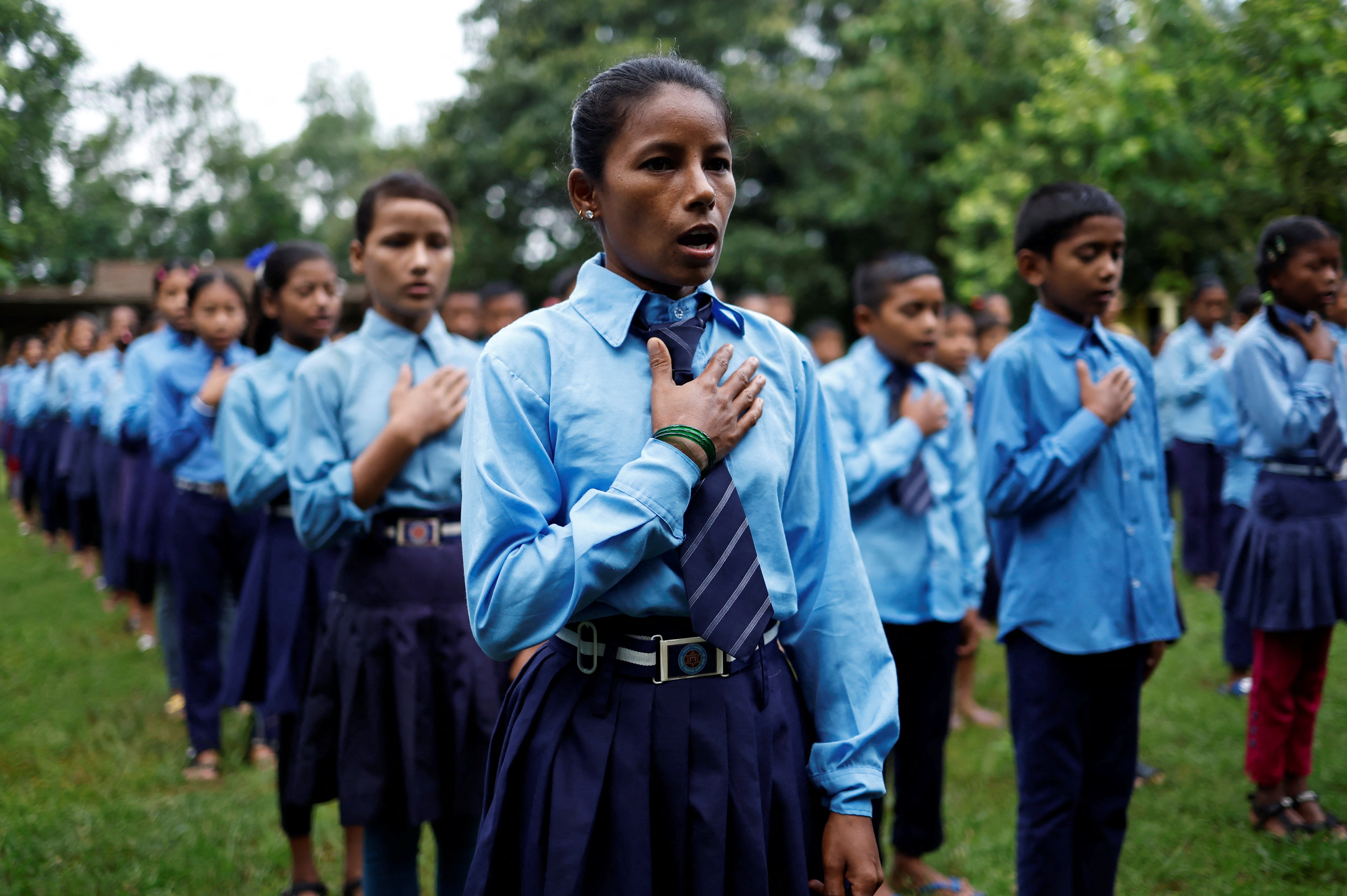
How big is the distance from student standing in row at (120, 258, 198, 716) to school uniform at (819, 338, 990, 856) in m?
3.43

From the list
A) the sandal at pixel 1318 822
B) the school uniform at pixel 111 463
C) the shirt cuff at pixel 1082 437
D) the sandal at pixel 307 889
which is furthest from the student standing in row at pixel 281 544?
the sandal at pixel 1318 822

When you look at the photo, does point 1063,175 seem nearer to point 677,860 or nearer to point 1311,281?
point 1311,281

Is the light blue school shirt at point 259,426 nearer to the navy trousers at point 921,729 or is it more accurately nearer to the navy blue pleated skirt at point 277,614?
the navy blue pleated skirt at point 277,614

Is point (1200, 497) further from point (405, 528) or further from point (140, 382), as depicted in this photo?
point (140, 382)

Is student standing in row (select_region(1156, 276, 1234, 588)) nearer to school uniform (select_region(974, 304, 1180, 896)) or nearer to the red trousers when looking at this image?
the red trousers

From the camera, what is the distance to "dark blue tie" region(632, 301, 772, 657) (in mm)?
1705

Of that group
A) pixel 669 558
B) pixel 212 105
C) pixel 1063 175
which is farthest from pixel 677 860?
pixel 212 105

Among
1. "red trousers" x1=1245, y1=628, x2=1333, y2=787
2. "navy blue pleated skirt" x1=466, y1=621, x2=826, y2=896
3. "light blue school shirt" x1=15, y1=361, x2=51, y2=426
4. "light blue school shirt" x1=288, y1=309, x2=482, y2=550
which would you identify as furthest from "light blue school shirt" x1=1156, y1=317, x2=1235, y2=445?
"light blue school shirt" x1=15, y1=361, x2=51, y2=426

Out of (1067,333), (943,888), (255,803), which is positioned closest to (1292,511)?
(1067,333)

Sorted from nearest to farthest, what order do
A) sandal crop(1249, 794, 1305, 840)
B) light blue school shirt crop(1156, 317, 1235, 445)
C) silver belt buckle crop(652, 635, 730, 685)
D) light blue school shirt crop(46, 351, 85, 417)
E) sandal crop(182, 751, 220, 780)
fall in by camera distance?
silver belt buckle crop(652, 635, 730, 685) → sandal crop(1249, 794, 1305, 840) → sandal crop(182, 751, 220, 780) → light blue school shirt crop(1156, 317, 1235, 445) → light blue school shirt crop(46, 351, 85, 417)

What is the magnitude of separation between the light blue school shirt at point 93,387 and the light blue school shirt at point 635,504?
28.8 ft

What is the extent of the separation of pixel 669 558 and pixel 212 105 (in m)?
52.9

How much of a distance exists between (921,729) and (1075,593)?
1.06 meters

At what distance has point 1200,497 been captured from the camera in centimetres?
838
